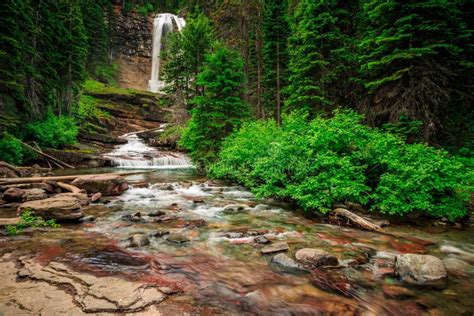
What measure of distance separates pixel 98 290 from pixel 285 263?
9.95 ft

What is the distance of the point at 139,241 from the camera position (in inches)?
216

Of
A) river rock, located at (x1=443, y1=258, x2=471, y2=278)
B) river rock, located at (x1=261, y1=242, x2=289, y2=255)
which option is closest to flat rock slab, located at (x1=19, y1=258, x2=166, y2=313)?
river rock, located at (x1=261, y1=242, x2=289, y2=255)

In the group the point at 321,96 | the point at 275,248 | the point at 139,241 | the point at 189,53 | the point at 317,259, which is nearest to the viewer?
the point at 317,259

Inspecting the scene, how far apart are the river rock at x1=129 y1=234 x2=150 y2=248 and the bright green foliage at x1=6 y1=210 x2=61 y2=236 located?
7.71 feet

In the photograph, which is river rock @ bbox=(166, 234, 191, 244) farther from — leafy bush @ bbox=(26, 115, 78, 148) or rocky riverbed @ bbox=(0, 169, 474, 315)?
leafy bush @ bbox=(26, 115, 78, 148)

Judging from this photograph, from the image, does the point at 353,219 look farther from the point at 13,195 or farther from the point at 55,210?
the point at 13,195

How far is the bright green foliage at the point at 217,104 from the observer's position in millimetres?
15109

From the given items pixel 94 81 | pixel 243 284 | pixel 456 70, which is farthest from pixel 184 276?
pixel 94 81

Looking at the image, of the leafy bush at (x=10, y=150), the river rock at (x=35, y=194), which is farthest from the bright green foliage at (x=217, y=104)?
the leafy bush at (x=10, y=150)

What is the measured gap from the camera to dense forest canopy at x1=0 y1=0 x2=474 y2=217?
7680 mm

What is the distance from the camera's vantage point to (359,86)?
13.7 metres

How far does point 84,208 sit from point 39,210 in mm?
1780

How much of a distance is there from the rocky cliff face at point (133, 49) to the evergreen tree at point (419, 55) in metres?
52.2

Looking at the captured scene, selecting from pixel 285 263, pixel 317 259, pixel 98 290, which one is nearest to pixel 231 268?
pixel 285 263
